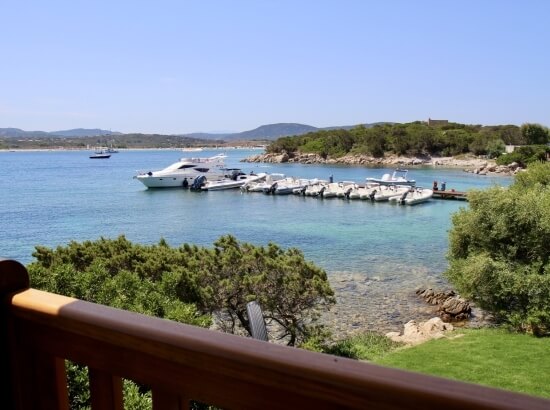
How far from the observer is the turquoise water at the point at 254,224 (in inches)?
782

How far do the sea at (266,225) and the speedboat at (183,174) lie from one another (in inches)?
42.8

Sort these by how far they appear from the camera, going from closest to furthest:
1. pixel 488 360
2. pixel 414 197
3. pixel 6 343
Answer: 1. pixel 6 343
2. pixel 488 360
3. pixel 414 197

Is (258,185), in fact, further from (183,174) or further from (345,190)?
(345,190)

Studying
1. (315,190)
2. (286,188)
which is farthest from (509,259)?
(286,188)

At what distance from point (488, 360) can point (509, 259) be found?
3885 millimetres

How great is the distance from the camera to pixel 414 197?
3700cm

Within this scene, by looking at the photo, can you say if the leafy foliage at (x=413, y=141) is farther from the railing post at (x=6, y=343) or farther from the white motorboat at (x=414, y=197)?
the railing post at (x=6, y=343)

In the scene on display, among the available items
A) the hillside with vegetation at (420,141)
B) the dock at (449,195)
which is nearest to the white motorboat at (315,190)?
the dock at (449,195)

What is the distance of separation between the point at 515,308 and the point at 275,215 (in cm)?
2034

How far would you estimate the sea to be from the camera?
18562 mm

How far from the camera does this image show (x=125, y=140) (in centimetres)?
18088

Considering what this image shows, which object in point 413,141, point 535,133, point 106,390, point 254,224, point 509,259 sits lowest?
point 254,224

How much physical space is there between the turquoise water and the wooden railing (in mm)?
16064

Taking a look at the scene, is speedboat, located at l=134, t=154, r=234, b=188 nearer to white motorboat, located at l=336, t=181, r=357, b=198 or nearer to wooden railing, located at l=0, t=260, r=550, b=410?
white motorboat, located at l=336, t=181, r=357, b=198
